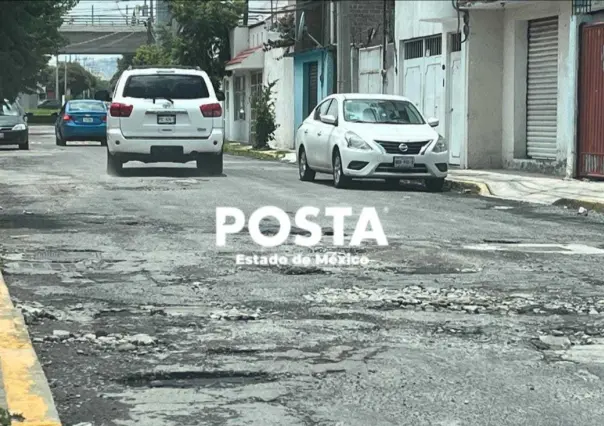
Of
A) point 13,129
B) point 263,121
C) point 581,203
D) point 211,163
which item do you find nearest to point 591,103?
→ point 581,203

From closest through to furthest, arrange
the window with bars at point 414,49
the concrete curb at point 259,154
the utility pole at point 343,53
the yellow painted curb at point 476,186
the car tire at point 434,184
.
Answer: the car tire at point 434,184 < the yellow painted curb at point 476,186 < the utility pole at point 343,53 < the window with bars at point 414,49 < the concrete curb at point 259,154

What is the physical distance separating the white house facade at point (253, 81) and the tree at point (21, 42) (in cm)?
2823

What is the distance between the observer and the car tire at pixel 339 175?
19.8 metres

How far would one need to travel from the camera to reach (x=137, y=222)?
13.5 metres

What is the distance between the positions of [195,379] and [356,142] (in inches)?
541

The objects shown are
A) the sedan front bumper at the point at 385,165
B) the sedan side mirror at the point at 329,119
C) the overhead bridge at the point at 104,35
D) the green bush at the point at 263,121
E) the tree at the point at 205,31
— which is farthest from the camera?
the overhead bridge at the point at 104,35

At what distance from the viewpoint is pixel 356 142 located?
19.7 metres

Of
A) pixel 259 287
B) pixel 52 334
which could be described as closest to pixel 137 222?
pixel 259 287

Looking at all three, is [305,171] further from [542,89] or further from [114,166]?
[542,89]

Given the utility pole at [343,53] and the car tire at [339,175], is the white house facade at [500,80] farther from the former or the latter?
the car tire at [339,175]

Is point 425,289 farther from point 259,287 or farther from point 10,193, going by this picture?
point 10,193

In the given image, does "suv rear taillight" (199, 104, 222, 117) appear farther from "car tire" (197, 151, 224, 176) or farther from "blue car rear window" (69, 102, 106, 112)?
"blue car rear window" (69, 102, 106, 112)

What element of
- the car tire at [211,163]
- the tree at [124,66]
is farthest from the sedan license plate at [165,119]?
the tree at [124,66]

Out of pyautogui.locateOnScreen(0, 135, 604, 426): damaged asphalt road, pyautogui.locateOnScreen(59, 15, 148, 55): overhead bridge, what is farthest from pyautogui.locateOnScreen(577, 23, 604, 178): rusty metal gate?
pyautogui.locateOnScreen(59, 15, 148, 55): overhead bridge
